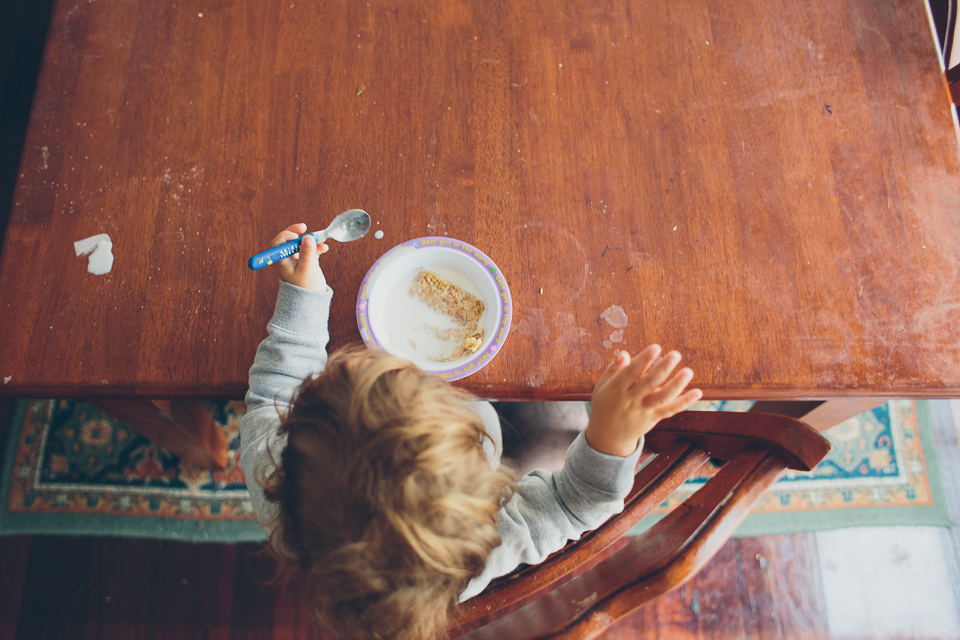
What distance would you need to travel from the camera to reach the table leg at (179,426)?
85 cm

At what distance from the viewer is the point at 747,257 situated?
0.73m

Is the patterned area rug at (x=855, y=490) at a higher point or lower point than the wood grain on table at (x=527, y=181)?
lower

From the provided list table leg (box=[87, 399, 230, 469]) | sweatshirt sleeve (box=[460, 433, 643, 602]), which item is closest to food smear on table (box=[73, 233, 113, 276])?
table leg (box=[87, 399, 230, 469])

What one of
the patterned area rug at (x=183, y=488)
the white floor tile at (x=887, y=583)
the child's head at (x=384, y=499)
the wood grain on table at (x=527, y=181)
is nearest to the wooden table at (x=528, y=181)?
the wood grain on table at (x=527, y=181)

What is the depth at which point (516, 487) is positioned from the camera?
70cm

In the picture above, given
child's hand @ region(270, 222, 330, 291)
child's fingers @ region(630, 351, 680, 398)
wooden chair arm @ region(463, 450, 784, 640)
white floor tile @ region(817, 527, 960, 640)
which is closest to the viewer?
wooden chair arm @ region(463, 450, 784, 640)

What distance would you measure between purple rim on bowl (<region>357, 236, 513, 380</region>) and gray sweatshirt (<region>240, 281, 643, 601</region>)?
6 centimetres

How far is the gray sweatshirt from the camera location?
0.64 metres

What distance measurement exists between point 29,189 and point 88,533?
912 mm

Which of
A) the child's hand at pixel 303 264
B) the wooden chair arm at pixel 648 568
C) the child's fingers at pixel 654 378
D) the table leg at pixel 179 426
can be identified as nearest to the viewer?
the wooden chair arm at pixel 648 568

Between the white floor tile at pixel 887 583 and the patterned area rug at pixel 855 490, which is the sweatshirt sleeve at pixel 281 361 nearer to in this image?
the patterned area rug at pixel 855 490

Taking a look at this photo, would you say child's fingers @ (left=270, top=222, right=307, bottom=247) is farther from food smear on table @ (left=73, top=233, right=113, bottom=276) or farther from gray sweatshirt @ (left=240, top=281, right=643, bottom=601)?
food smear on table @ (left=73, top=233, right=113, bottom=276)

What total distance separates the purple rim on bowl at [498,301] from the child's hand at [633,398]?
14 centimetres

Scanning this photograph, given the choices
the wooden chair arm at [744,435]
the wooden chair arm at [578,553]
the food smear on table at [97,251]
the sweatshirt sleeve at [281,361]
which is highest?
the food smear on table at [97,251]
